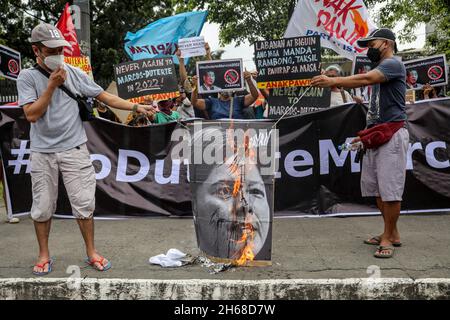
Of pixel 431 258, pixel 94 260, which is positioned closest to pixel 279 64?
pixel 431 258

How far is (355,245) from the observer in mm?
4973

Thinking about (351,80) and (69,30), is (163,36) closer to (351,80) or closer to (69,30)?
(69,30)

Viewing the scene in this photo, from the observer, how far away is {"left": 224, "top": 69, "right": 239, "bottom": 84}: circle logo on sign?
22.1 ft

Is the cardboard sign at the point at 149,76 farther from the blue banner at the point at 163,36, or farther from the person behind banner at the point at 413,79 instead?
the person behind banner at the point at 413,79

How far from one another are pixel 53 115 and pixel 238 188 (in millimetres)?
1686

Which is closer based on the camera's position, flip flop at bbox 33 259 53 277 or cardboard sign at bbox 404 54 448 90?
flip flop at bbox 33 259 53 277

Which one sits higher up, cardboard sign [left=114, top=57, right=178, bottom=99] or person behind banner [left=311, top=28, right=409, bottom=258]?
cardboard sign [left=114, top=57, right=178, bottom=99]

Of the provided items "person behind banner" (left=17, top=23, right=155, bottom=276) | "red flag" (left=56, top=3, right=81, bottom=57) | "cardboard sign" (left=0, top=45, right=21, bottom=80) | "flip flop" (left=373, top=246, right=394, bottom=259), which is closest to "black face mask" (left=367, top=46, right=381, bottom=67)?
"flip flop" (left=373, top=246, right=394, bottom=259)

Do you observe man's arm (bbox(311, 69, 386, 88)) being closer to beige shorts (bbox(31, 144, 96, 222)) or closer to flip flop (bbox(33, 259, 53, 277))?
beige shorts (bbox(31, 144, 96, 222))

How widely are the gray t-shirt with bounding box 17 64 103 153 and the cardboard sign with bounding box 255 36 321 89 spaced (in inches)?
122

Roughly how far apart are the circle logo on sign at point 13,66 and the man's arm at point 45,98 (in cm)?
330

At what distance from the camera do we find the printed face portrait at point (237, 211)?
4262mm

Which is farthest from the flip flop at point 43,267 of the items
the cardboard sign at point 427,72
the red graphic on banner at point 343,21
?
the cardboard sign at point 427,72
